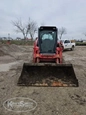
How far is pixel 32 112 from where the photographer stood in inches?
177

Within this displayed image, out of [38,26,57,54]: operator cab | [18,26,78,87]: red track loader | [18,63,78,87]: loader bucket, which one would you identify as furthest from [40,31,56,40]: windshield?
[18,63,78,87]: loader bucket

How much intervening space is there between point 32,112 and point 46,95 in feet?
4.38

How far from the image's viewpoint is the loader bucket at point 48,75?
22.4 feet

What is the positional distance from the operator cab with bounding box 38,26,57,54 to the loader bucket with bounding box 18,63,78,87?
3275 millimetres

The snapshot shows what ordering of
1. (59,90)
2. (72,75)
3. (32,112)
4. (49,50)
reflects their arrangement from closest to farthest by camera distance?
(32,112) < (59,90) < (72,75) < (49,50)

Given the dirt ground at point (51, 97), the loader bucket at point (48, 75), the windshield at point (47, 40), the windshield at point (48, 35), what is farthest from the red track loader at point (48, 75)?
the windshield at point (48, 35)

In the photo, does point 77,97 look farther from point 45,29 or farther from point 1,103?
point 45,29

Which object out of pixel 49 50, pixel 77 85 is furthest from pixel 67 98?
pixel 49 50

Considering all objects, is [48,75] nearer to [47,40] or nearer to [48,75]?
[48,75]

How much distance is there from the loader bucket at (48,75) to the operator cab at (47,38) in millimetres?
3275

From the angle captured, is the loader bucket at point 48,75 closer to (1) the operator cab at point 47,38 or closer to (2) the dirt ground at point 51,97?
(2) the dirt ground at point 51,97

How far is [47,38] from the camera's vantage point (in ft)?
35.6

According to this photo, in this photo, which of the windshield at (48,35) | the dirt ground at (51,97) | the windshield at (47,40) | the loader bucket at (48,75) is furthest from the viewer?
the windshield at (48,35)

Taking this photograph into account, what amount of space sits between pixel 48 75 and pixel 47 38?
3972 millimetres
